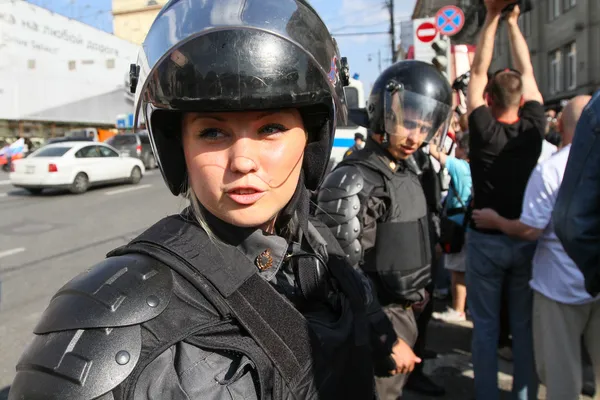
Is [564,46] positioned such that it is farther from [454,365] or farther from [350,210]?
[350,210]

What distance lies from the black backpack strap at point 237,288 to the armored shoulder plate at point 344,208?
1.26 m

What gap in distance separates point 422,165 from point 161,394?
9.82ft

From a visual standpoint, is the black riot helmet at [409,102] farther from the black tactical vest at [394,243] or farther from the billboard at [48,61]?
the billboard at [48,61]

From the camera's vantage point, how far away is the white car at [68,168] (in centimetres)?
1371

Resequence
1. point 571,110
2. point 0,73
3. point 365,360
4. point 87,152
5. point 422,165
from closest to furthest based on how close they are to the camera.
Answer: point 365,360 < point 571,110 < point 422,165 < point 87,152 < point 0,73

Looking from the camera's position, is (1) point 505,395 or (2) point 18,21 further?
(2) point 18,21

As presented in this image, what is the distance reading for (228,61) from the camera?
3.68 ft

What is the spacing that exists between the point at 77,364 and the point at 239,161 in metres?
0.51

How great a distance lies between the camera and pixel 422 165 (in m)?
3.65

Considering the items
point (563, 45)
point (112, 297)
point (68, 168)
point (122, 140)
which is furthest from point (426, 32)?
point (563, 45)

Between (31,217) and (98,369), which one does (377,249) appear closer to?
(98,369)

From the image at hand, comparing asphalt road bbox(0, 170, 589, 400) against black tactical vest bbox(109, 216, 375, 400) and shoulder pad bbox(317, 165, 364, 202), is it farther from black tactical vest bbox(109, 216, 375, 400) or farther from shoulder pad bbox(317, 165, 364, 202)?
shoulder pad bbox(317, 165, 364, 202)

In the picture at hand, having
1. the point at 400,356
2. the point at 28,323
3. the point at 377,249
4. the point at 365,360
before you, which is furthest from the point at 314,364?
the point at 28,323

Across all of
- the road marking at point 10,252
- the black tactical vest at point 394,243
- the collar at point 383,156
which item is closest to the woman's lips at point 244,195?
the black tactical vest at point 394,243
